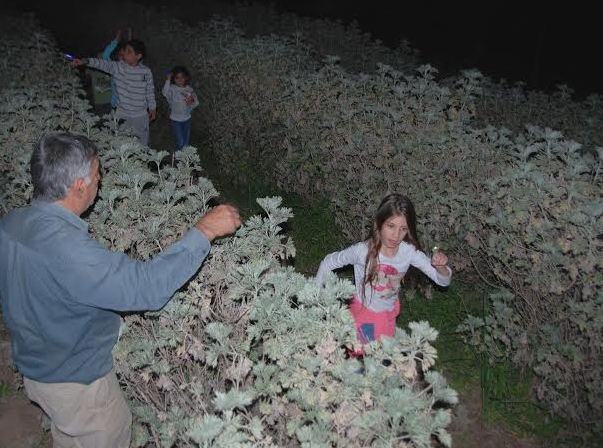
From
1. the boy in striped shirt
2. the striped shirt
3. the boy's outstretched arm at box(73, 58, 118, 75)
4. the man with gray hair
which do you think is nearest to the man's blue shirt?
the man with gray hair

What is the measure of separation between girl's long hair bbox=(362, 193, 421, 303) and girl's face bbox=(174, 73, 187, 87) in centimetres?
546

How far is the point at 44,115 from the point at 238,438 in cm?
389

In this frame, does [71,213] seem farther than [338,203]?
No

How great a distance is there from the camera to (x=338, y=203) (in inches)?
209

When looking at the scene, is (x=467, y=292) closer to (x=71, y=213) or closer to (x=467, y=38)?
(x=71, y=213)

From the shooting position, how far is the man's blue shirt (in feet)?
6.93

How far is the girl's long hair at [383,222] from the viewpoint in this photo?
11.6ft

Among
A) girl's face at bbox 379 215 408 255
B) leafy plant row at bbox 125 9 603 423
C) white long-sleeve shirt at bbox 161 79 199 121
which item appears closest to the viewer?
leafy plant row at bbox 125 9 603 423

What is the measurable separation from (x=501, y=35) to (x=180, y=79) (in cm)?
1370

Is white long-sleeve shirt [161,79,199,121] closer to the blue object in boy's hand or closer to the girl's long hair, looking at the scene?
the girl's long hair

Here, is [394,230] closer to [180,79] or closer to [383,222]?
[383,222]

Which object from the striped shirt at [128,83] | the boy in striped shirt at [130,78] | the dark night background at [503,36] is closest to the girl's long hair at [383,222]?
the boy in striped shirt at [130,78]

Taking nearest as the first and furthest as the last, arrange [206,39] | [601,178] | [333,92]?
[601,178]
[333,92]
[206,39]

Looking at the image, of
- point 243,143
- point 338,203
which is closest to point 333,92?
point 338,203
